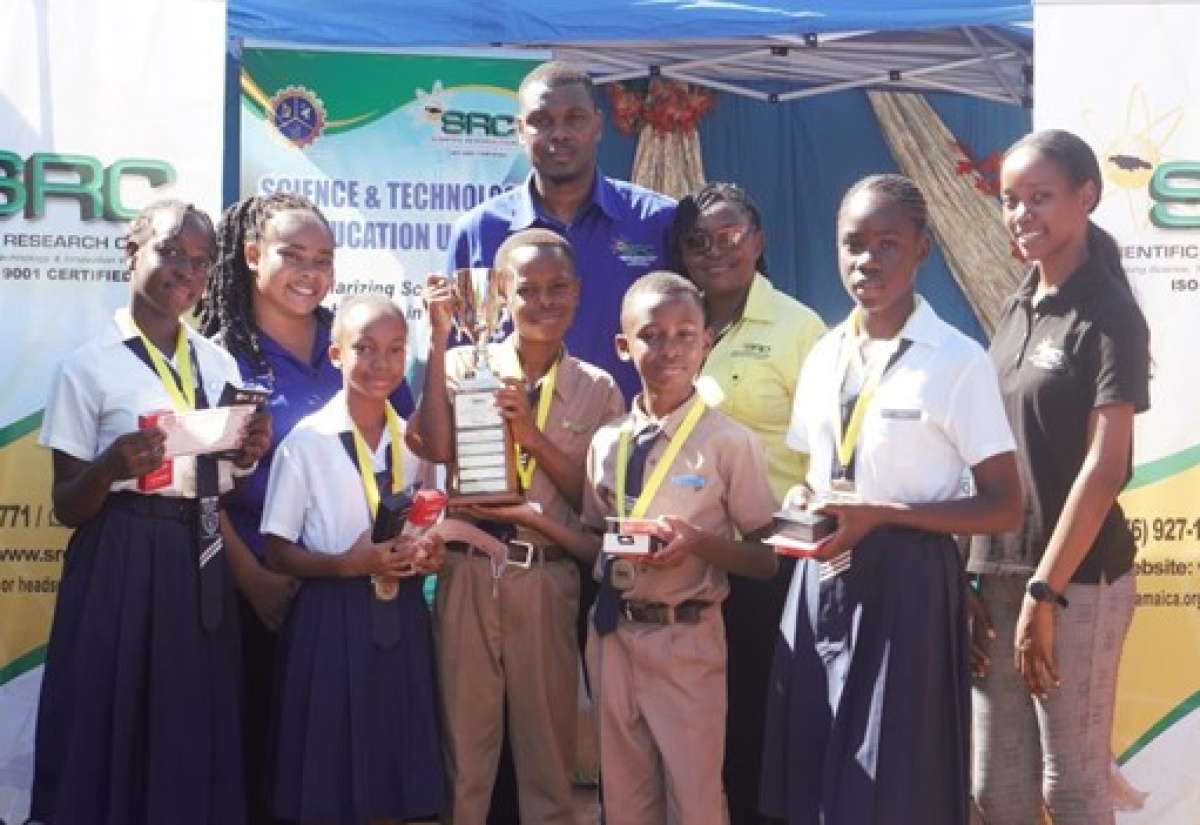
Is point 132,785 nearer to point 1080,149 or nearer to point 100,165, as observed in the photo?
point 100,165

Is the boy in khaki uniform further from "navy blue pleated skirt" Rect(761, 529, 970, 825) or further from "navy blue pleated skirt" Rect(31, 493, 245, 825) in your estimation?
"navy blue pleated skirt" Rect(31, 493, 245, 825)

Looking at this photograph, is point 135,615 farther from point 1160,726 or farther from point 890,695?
point 1160,726

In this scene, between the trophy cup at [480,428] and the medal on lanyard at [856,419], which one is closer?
the medal on lanyard at [856,419]

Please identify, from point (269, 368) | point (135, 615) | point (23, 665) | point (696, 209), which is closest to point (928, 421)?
point (696, 209)

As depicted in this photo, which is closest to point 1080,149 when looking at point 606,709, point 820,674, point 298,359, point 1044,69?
point 1044,69

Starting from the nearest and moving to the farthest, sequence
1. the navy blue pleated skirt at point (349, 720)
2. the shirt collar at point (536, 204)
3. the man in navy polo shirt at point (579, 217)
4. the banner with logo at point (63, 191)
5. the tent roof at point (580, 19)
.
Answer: the navy blue pleated skirt at point (349, 720) < the man in navy polo shirt at point (579, 217) < the shirt collar at point (536, 204) < the banner with logo at point (63, 191) < the tent roof at point (580, 19)

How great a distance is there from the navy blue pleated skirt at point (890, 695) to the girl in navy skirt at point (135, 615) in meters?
1.66

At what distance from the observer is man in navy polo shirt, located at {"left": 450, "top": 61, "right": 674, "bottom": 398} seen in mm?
4867

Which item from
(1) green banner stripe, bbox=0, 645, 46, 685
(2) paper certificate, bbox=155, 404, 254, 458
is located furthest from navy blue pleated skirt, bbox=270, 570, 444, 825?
(1) green banner stripe, bbox=0, 645, 46, 685

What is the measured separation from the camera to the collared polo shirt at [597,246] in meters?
4.94

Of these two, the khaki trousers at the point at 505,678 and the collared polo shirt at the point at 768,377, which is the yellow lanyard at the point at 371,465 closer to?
the khaki trousers at the point at 505,678

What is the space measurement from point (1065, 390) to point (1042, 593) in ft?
1.71

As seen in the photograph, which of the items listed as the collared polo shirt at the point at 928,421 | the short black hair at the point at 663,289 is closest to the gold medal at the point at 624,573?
the collared polo shirt at the point at 928,421

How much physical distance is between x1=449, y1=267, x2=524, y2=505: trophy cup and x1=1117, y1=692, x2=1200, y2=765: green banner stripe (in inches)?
94.7
